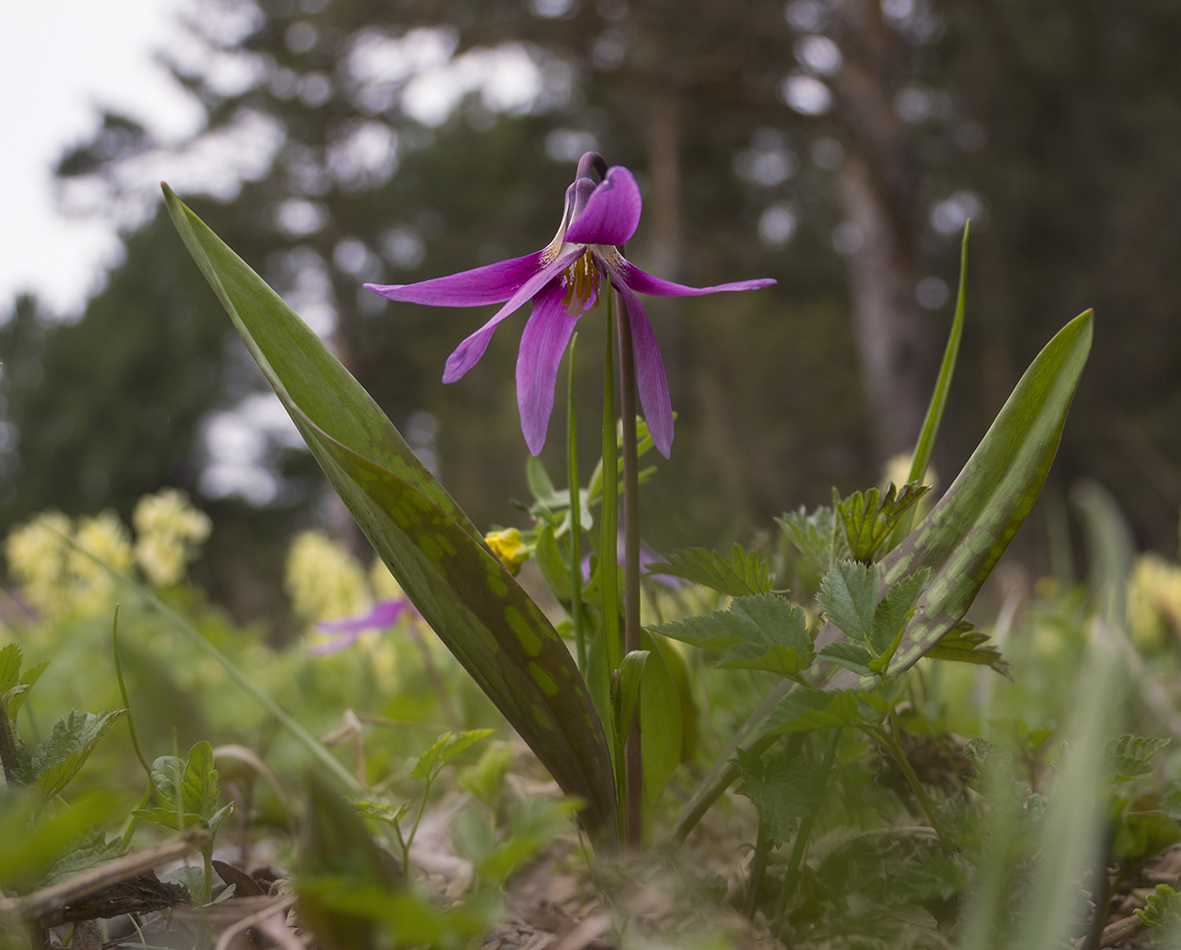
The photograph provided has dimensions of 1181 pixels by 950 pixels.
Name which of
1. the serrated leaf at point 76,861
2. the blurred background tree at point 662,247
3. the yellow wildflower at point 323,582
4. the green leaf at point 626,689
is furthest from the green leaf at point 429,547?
the blurred background tree at point 662,247

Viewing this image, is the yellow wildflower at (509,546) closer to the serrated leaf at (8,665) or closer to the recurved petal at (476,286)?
the recurved petal at (476,286)

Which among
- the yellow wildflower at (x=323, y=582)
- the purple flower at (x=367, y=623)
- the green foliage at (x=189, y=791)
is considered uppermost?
the green foliage at (x=189, y=791)

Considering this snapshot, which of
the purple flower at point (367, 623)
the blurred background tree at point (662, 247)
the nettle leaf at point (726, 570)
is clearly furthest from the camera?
the blurred background tree at point (662, 247)

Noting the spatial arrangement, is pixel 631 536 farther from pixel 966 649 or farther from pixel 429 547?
pixel 966 649

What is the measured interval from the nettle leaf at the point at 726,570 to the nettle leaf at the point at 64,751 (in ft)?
1.25

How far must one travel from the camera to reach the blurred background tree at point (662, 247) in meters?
12.7

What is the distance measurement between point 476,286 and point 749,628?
318 millimetres

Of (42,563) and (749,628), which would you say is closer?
(749,628)

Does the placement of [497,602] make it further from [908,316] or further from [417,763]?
[908,316]

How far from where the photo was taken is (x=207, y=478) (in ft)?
61.0

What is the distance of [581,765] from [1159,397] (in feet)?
51.1

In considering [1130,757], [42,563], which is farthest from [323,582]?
[1130,757]

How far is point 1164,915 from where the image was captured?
0.50 metres

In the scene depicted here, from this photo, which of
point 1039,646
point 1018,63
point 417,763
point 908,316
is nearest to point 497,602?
point 417,763
